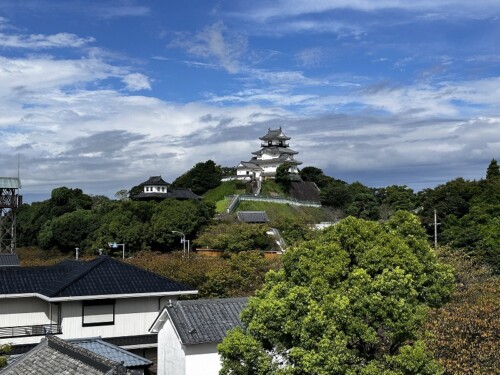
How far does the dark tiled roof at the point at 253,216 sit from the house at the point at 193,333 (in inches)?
1656

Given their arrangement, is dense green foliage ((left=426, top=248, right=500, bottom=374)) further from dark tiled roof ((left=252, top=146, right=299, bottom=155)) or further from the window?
dark tiled roof ((left=252, top=146, right=299, bottom=155))

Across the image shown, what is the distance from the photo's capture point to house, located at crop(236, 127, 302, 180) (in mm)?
94125

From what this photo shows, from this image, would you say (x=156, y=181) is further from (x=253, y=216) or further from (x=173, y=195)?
(x=253, y=216)

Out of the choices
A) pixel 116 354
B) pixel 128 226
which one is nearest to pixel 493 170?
pixel 128 226

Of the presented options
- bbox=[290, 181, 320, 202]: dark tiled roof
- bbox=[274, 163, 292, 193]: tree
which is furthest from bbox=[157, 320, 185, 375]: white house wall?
bbox=[274, 163, 292, 193]: tree

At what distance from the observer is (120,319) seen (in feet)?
77.6

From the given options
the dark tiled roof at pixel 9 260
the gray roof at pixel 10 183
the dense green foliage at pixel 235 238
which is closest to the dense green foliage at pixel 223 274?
the dark tiled roof at pixel 9 260

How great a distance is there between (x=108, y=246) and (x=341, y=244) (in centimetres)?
4417

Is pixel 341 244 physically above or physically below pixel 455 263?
above

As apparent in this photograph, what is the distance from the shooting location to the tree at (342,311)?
Answer: 40.5ft

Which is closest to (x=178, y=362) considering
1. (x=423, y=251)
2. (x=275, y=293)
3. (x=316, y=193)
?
(x=275, y=293)

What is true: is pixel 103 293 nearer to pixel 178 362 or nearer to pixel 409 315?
pixel 178 362

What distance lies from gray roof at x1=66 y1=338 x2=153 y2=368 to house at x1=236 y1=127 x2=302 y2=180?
2813 inches

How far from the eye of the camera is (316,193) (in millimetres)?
87188
